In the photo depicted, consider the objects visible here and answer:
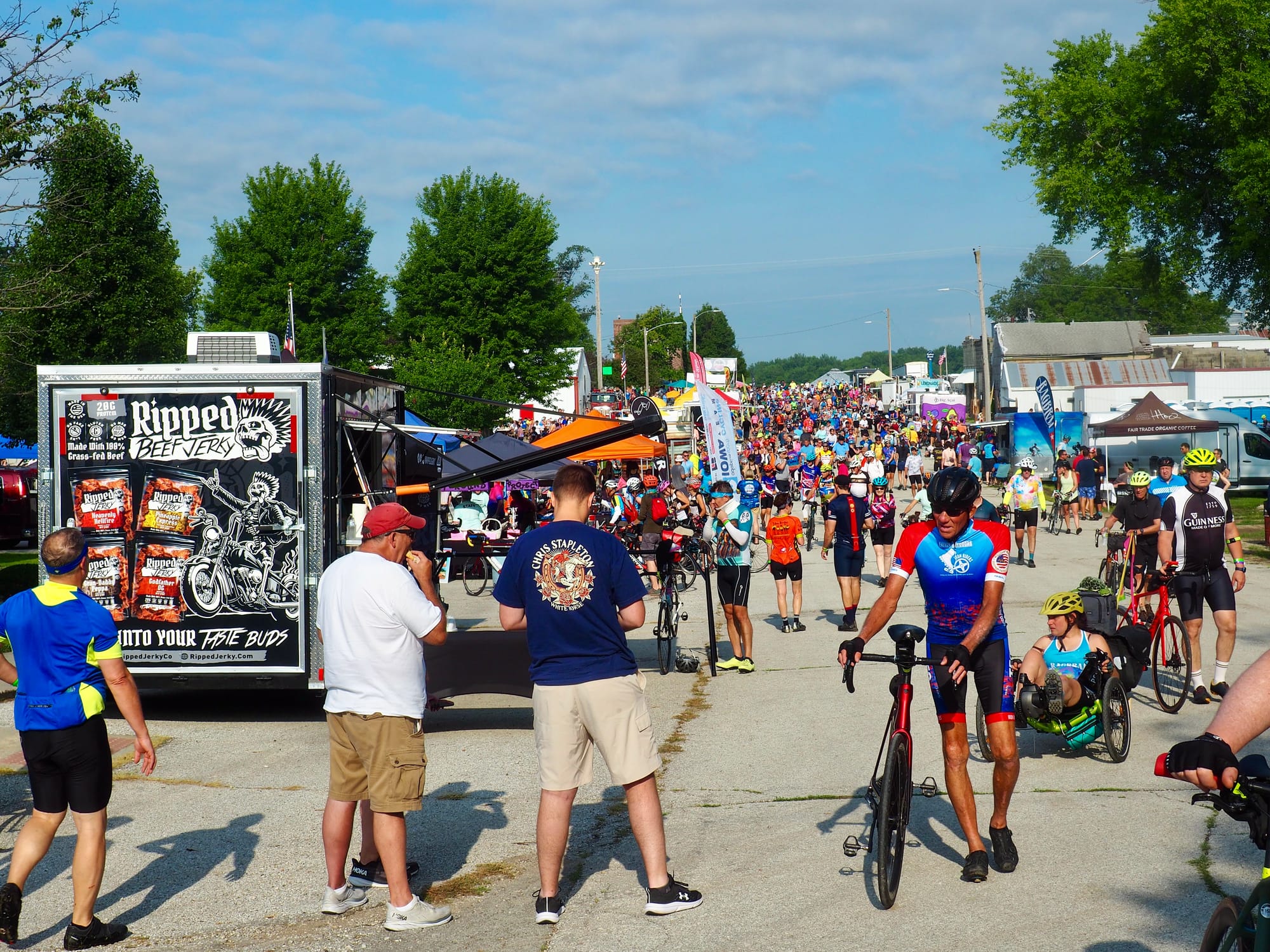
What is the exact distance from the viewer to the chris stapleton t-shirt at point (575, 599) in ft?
A: 15.8

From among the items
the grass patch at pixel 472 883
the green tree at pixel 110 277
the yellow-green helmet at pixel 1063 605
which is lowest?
the grass patch at pixel 472 883

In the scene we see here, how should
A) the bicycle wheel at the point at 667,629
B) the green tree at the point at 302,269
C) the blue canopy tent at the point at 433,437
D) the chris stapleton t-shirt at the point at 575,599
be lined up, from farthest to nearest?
the green tree at the point at 302,269, the blue canopy tent at the point at 433,437, the bicycle wheel at the point at 667,629, the chris stapleton t-shirt at the point at 575,599

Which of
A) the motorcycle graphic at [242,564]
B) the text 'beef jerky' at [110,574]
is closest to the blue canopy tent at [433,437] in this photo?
the motorcycle graphic at [242,564]

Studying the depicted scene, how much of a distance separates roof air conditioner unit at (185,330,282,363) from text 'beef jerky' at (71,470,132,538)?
1.21 metres

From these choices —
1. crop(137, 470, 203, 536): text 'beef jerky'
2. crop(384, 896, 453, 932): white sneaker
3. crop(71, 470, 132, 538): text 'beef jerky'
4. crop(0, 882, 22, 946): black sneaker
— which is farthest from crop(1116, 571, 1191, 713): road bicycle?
crop(71, 470, 132, 538): text 'beef jerky'

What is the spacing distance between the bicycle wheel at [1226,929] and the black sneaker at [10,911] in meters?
4.27

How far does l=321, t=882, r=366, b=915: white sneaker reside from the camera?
4.98 metres

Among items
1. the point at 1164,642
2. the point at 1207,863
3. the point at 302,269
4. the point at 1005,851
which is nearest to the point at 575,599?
the point at 1005,851

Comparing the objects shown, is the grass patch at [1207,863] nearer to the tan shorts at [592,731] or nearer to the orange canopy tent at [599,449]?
the tan shorts at [592,731]

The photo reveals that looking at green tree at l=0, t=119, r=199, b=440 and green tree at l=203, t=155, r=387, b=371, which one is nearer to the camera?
green tree at l=0, t=119, r=199, b=440

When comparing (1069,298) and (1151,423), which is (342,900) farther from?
(1069,298)

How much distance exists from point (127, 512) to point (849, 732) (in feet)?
18.4

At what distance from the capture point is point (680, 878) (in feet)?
17.4

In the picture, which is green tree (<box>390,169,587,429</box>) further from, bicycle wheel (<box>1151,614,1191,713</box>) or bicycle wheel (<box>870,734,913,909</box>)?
bicycle wheel (<box>870,734,913,909</box>)
